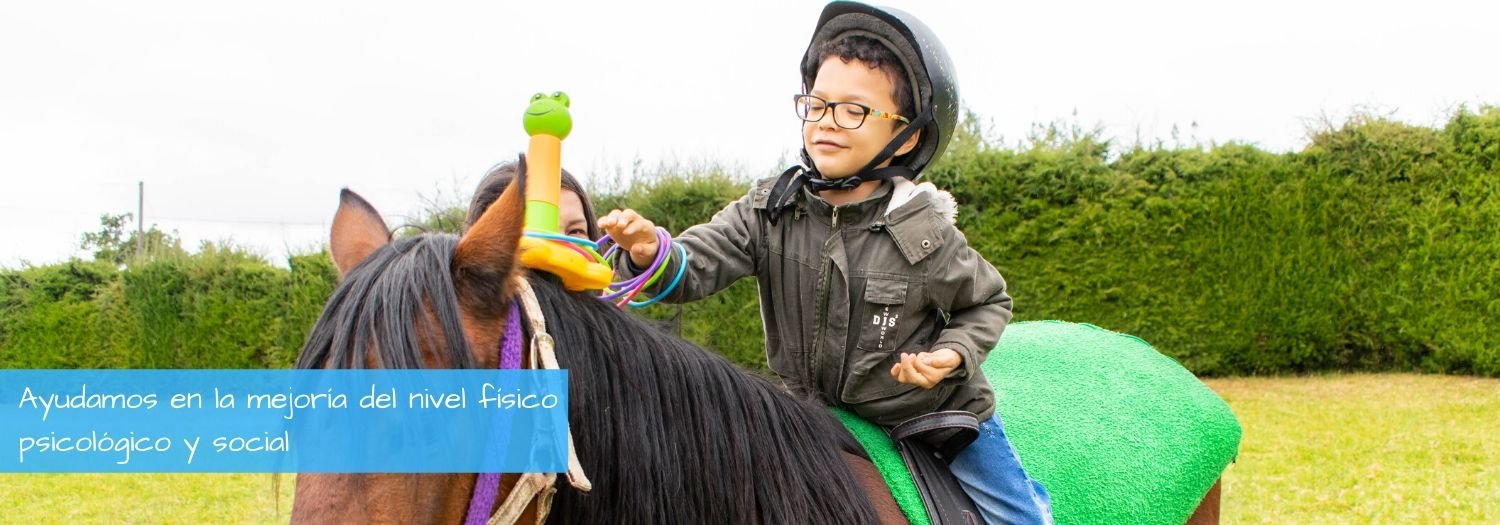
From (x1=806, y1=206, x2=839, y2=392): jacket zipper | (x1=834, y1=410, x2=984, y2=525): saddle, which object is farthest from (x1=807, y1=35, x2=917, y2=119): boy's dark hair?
(x1=834, y1=410, x2=984, y2=525): saddle

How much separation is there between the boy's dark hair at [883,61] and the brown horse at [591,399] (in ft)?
2.67

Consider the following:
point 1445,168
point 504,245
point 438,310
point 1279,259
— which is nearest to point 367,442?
point 438,310

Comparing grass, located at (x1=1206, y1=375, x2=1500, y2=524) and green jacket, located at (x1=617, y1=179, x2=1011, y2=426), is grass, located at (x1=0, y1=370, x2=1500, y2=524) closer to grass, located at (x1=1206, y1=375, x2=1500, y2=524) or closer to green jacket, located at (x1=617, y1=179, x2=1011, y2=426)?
grass, located at (x1=1206, y1=375, x2=1500, y2=524)

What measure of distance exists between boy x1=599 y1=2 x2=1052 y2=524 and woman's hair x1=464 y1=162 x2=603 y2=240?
1349 millimetres

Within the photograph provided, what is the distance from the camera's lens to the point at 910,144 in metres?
2.19

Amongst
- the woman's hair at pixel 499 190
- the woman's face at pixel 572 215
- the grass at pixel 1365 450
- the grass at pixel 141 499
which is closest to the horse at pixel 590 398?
the woman's hair at pixel 499 190

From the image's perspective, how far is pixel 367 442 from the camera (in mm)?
1177

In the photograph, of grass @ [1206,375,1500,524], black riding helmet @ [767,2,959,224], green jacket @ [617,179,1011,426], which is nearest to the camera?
green jacket @ [617,179,1011,426]

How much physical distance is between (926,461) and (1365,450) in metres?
7.97

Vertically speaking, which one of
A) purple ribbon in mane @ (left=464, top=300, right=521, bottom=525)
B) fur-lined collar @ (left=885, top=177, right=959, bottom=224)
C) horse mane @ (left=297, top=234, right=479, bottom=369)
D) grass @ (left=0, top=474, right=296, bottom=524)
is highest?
fur-lined collar @ (left=885, top=177, right=959, bottom=224)

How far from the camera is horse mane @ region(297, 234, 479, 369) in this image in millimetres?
1218

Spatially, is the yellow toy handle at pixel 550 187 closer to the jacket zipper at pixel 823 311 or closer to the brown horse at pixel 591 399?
the brown horse at pixel 591 399

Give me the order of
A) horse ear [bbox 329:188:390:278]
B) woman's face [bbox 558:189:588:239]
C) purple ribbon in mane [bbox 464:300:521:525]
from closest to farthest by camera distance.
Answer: purple ribbon in mane [bbox 464:300:521:525] → horse ear [bbox 329:188:390:278] → woman's face [bbox 558:189:588:239]

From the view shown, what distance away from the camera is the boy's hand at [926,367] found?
5.82ft
